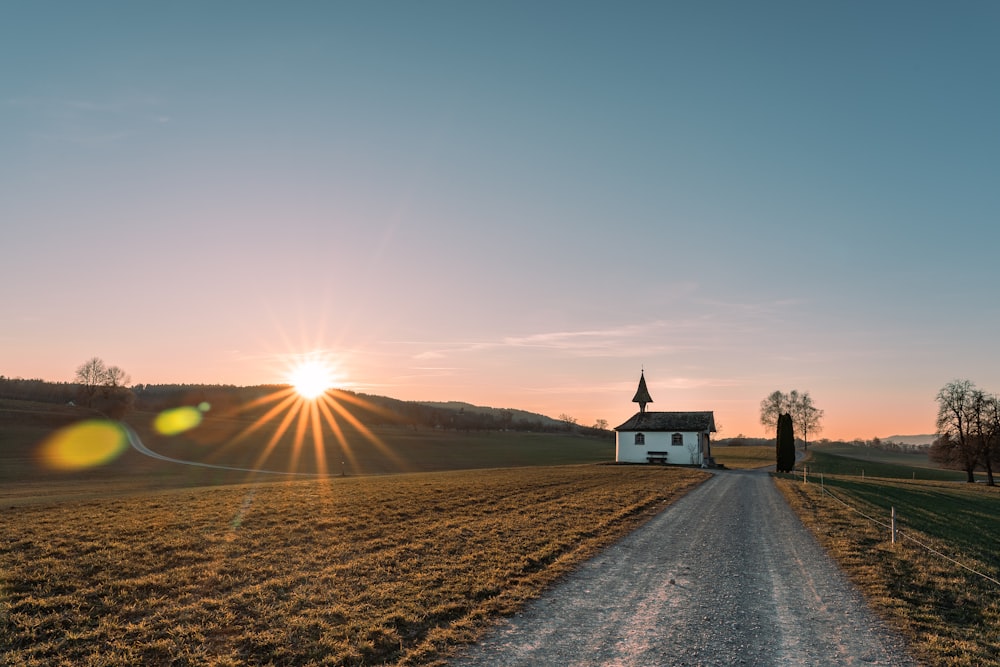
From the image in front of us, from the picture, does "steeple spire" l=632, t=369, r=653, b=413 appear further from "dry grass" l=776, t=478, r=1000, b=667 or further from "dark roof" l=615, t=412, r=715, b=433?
"dry grass" l=776, t=478, r=1000, b=667

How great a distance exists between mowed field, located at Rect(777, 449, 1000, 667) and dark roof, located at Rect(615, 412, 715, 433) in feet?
113

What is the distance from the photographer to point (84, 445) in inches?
2908

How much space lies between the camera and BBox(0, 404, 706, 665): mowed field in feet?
29.5

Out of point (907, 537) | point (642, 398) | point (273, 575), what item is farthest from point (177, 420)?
point (907, 537)

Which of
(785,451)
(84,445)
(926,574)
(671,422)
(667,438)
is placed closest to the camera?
(926,574)

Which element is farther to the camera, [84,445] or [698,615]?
[84,445]

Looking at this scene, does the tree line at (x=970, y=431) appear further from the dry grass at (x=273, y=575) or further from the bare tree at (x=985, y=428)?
the dry grass at (x=273, y=575)

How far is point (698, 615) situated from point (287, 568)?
29.5 feet

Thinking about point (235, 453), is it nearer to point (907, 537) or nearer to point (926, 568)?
point (907, 537)

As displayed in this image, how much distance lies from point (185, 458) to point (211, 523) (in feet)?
194

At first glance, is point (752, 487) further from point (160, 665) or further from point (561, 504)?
point (160, 665)

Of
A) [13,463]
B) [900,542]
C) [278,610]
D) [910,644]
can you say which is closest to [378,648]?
[278,610]

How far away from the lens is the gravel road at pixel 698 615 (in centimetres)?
870

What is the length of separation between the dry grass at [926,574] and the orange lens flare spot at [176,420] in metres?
93.2
